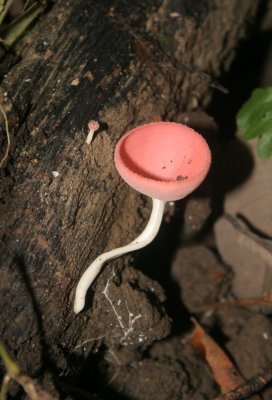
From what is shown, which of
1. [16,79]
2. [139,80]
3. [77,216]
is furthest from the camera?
[139,80]

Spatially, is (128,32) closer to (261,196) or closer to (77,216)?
(77,216)

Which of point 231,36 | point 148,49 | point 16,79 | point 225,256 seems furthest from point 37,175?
point 231,36

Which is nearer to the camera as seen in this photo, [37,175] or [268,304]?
[37,175]

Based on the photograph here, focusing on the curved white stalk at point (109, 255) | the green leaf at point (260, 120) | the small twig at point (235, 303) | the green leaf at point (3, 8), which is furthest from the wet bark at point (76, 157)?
the small twig at point (235, 303)

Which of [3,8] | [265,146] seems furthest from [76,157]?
[265,146]

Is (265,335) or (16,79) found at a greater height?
(16,79)

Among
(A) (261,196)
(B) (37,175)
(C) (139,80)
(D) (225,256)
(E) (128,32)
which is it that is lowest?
(D) (225,256)

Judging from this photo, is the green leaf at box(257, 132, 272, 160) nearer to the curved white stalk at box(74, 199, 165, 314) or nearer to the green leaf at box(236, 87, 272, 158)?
the green leaf at box(236, 87, 272, 158)
